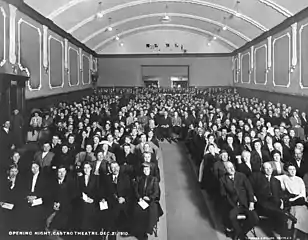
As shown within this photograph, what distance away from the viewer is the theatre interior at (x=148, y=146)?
4.66m

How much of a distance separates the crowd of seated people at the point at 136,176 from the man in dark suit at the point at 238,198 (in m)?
0.01

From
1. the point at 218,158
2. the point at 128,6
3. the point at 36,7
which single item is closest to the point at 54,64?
the point at 36,7

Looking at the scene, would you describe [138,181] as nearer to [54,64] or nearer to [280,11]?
[280,11]

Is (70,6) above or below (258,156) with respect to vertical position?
above

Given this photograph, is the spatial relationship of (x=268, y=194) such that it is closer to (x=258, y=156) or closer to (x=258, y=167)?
(x=258, y=167)

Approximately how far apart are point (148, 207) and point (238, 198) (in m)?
1.25

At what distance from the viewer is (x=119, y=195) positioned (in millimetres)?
5281

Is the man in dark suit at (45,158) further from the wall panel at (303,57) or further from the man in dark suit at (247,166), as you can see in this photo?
the wall panel at (303,57)

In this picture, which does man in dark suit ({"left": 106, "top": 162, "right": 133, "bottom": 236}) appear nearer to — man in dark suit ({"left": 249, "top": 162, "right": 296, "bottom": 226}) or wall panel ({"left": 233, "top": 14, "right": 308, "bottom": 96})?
man in dark suit ({"left": 249, "top": 162, "right": 296, "bottom": 226})

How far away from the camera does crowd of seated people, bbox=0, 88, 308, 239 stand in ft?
15.2

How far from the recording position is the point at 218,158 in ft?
21.8

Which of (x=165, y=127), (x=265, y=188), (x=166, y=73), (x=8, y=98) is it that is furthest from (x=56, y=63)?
(x=166, y=73)

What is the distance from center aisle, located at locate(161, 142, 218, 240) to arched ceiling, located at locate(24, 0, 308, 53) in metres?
4.25

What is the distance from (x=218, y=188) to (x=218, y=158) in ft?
2.66
